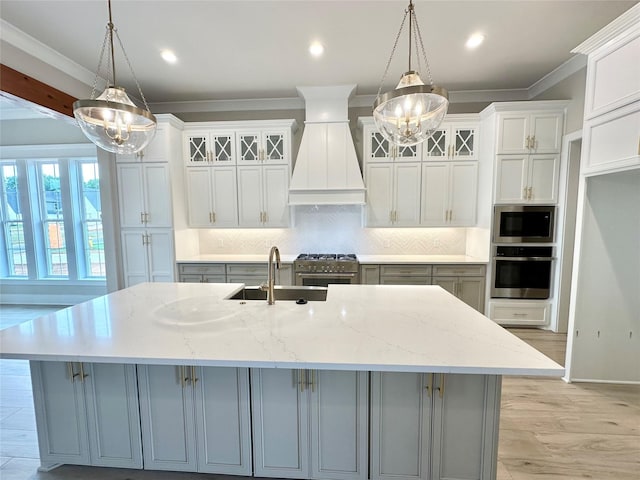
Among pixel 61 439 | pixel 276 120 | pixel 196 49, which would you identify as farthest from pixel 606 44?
pixel 61 439

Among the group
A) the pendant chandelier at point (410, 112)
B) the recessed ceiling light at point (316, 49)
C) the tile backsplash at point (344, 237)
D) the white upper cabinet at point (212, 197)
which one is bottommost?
the tile backsplash at point (344, 237)

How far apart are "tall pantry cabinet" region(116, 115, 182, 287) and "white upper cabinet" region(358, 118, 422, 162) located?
247 centimetres

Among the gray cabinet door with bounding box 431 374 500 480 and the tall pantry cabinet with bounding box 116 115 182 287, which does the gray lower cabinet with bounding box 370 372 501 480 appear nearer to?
the gray cabinet door with bounding box 431 374 500 480

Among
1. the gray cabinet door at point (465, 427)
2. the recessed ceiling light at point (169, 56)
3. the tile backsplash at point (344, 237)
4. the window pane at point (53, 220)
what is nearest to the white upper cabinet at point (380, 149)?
the tile backsplash at point (344, 237)

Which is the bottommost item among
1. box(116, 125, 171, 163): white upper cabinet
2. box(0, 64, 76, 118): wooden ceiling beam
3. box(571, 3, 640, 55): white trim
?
box(116, 125, 171, 163): white upper cabinet

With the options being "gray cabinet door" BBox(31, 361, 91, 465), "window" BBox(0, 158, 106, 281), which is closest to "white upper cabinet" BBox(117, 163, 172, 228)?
"window" BBox(0, 158, 106, 281)

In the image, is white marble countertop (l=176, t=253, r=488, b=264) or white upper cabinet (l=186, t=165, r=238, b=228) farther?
white upper cabinet (l=186, t=165, r=238, b=228)

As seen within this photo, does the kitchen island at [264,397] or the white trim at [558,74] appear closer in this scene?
the kitchen island at [264,397]

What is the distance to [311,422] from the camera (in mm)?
1506

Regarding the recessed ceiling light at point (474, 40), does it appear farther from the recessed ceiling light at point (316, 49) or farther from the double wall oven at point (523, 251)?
the double wall oven at point (523, 251)

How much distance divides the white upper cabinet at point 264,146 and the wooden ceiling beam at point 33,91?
1811 millimetres

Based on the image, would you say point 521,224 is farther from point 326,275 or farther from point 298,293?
point 298,293

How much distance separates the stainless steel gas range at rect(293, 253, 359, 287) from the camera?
370cm

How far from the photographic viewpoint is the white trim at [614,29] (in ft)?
6.33
